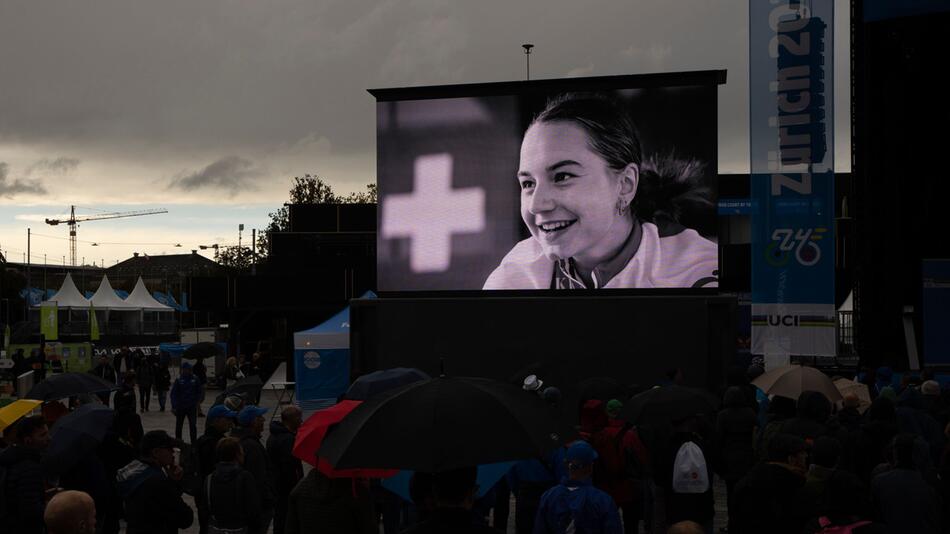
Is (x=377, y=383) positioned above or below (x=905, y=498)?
above

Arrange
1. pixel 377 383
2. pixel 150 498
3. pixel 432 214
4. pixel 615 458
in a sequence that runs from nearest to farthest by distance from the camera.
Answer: pixel 150 498, pixel 615 458, pixel 377 383, pixel 432 214

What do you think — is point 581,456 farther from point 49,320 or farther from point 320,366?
point 49,320

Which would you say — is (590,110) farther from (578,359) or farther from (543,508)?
(543,508)

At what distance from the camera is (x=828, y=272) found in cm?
2059

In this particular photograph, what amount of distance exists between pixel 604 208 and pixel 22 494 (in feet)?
57.6

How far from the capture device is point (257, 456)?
32.3ft

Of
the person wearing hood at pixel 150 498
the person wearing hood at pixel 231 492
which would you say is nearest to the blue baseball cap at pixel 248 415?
the person wearing hood at pixel 231 492

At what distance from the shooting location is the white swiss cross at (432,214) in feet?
85.3

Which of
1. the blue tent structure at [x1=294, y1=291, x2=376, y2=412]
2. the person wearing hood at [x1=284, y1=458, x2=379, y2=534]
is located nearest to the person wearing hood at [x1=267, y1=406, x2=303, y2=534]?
the person wearing hood at [x1=284, y1=458, x2=379, y2=534]

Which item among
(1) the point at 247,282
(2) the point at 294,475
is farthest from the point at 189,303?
(2) the point at 294,475

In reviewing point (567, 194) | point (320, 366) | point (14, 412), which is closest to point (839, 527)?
point (14, 412)

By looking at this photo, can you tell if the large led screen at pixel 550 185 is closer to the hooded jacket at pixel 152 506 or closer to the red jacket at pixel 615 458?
the red jacket at pixel 615 458

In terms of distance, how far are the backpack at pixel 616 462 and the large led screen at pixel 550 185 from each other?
47.2 feet

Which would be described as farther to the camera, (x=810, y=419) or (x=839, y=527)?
(x=810, y=419)
